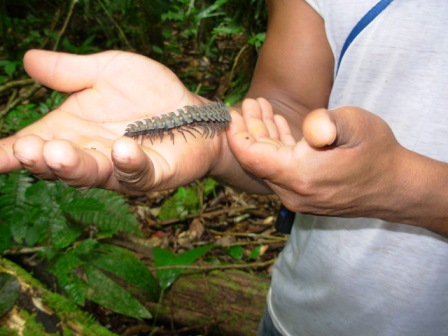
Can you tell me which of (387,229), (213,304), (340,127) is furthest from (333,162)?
(213,304)

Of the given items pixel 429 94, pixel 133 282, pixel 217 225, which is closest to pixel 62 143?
pixel 429 94

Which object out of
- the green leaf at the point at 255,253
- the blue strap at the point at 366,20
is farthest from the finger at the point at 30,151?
the green leaf at the point at 255,253

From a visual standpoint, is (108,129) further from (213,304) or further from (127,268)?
(213,304)

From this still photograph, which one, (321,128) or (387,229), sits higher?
(321,128)

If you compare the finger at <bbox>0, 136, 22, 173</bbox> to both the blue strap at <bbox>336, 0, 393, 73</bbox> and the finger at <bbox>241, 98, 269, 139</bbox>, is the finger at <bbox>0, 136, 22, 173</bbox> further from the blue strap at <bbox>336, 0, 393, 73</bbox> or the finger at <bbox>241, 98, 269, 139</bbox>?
the blue strap at <bbox>336, 0, 393, 73</bbox>

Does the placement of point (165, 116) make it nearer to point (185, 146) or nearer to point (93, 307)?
point (185, 146)
